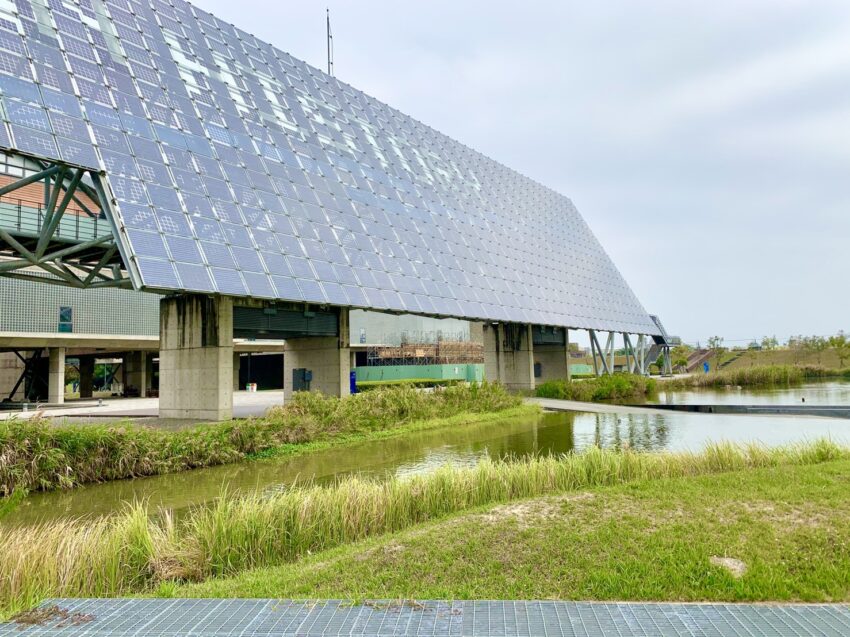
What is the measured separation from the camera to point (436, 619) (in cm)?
466

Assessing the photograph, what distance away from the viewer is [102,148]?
17984 mm

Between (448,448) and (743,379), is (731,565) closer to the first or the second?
(448,448)

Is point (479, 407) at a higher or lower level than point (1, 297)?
lower

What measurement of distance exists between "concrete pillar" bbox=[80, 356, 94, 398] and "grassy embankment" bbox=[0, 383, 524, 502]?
1510 inches

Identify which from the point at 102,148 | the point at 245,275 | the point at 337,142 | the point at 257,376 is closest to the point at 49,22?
the point at 102,148

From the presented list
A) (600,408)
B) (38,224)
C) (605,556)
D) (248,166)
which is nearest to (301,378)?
(248,166)

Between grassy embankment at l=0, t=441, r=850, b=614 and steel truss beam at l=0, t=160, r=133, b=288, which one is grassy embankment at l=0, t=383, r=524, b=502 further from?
steel truss beam at l=0, t=160, r=133, b=288

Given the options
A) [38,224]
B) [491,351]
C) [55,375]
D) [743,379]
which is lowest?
[743,379]

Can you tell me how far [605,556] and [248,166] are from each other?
69.8 feet

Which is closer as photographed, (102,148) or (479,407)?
(102,148)

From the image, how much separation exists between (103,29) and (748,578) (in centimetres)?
2523

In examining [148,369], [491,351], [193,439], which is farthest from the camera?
[148,369]

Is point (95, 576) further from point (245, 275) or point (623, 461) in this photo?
point (245, 275)

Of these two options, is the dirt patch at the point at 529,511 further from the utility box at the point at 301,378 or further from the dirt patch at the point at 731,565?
the utility box at the point at 301,378
